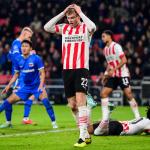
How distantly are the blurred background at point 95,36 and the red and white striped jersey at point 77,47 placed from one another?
1222 cm

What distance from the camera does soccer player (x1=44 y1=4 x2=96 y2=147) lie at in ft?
35.7

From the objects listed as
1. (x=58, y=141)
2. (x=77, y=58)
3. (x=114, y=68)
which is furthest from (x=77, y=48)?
(x=114, y=68)

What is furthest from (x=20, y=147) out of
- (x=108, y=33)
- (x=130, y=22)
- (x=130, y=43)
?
(x=130, y=22)

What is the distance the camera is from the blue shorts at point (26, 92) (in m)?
14.4

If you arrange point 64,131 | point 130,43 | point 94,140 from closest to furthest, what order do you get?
point 94,140 → point 64,131 → point 130,43

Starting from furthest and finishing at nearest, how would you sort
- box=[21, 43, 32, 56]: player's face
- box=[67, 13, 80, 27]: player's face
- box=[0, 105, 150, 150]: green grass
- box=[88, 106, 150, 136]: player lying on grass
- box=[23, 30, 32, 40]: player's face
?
box=[23, 30, 32, 40]: player's face
box=[21, 43, 32, 56]: player's face
box=[88, 106, 150, 136]: player lying on grass
box=[67, 13, 80, 27]: player's face
box=[0, 105, 150, 150]: green grass

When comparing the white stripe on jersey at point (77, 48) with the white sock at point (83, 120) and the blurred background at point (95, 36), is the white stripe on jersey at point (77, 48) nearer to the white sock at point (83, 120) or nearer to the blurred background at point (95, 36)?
the white sock at point (83, 120)

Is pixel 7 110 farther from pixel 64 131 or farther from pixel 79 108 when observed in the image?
pixel 79 108

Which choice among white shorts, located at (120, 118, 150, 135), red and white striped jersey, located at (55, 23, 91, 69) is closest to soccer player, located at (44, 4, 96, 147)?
red and white striped jersey, located at (55, 23, 91, 69)

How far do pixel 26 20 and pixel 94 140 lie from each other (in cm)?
1852

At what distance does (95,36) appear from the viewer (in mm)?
28812

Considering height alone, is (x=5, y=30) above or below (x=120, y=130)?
above

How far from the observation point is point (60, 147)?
1053 centimetres

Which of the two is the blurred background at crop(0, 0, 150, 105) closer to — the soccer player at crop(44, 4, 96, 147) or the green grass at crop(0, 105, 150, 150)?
the green grass at crop(0, 105, 150, 150)
